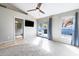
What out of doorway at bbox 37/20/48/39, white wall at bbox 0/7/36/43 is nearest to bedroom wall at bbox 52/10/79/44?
doorway at bbox 37/20/48/39

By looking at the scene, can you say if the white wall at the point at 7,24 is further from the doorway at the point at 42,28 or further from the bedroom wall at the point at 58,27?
the doorway at the point at 42,28

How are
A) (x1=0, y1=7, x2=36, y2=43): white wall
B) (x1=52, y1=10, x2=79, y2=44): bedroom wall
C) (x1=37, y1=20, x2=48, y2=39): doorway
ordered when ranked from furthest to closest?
(x1=37, y1=20, x2=48, y2=39): doorway, (x1=52, y1=10, x2=79, y2=44): bedroom wall, (x1=0, y1=7, x2=36, y2=43): white wall

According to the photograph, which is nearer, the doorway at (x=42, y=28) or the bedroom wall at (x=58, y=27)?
the bedroom wall at (x=58, y=27)

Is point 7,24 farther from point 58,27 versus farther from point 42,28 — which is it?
point 42,28

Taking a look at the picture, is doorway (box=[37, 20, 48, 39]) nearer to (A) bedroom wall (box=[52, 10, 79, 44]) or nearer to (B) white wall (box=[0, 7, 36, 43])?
(A) bedroom wall (box=[52, 10, 79, 44])

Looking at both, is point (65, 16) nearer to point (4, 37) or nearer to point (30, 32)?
point (30, 32)

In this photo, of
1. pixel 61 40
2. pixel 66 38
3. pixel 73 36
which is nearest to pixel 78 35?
pixel 73 36

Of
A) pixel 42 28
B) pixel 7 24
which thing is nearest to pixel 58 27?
pixel 42 28

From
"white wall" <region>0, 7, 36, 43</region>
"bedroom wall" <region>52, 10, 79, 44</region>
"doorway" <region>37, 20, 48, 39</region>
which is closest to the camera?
"white wall" <region>0, 7, 36, 43</region>

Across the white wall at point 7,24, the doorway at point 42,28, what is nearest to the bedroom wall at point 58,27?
the doorway at point 42,28

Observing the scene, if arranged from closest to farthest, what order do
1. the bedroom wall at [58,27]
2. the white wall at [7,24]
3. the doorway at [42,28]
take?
the white wall at [7,24], the bedroom wall at [58,27], the doorway at [42,28]

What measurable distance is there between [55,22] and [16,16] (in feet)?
9.05

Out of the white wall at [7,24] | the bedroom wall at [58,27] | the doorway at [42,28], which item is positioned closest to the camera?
the white wall at [7,24]

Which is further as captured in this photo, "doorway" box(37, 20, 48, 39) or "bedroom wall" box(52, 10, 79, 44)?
"doorway" box(37, 20, 48, 39)
